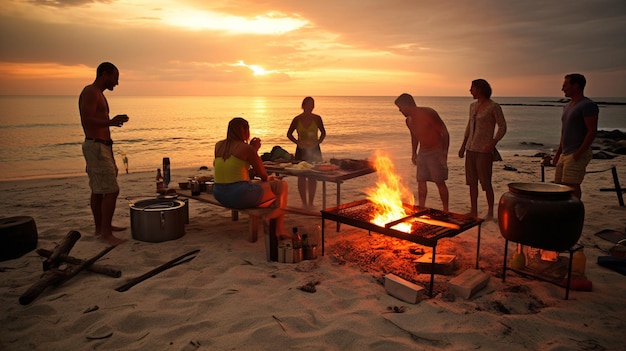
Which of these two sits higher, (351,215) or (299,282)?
(351,215)

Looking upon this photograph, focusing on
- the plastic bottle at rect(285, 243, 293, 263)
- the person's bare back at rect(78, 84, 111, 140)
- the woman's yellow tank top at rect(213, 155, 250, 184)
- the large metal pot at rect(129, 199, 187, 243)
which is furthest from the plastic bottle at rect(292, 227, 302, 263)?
the person's bare back at rect(78, 84, 111, 140)

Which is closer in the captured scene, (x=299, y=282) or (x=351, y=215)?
(x=299, y=282)

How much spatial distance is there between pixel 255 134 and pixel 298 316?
3060 centimetres

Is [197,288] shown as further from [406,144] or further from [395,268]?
[406,144]

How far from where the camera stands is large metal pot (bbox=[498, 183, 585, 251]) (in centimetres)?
374

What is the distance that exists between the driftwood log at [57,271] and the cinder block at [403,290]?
363cm

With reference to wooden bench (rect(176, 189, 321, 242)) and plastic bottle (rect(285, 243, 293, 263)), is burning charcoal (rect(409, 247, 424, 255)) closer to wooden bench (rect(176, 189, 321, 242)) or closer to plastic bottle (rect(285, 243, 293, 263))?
wooden bench (rect(176, 189, 321, 242))

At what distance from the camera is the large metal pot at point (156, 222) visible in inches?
223

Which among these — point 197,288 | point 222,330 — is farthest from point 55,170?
point 222,330

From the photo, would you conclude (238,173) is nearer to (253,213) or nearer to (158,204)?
(253,213)

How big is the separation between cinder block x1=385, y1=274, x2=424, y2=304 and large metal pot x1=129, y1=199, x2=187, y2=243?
3404 mm

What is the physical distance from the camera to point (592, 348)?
10.3 ft

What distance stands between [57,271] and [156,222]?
152 centimetres

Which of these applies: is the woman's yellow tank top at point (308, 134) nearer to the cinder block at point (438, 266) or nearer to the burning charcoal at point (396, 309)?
the cinder block at point (438, 266)
